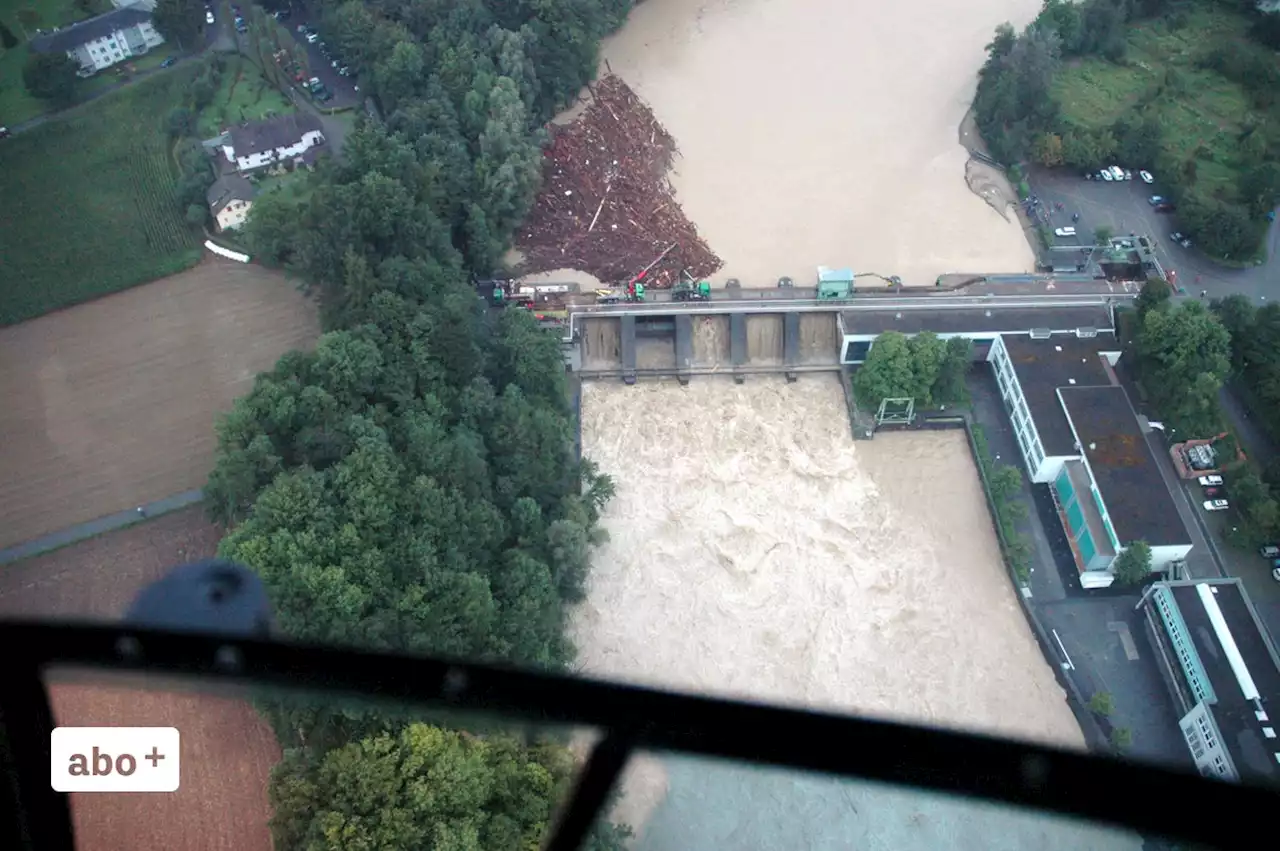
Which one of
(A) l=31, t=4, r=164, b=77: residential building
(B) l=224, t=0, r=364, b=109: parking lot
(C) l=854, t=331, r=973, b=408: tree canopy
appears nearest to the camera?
(C) l=854, t=331, r=973, b=408: tree canopy

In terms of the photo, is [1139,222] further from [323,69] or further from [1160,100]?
[323,69]

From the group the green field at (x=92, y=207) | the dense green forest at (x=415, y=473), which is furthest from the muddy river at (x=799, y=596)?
the green field at (x=92, y=207)

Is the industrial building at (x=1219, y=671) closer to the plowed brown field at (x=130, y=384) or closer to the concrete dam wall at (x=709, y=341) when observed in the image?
the concrete dam wall at (x=709, y=341)

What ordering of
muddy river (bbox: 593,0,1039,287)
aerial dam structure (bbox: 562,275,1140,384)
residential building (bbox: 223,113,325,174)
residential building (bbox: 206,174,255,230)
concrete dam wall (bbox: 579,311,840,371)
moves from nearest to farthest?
aerial dam structure (bbox: 562,275,1140,384) < concrete dam wall (bbox: 579,311,840,371) < residential building (bbox: 206,174,255,230) < muddy river (bbox: 593,0,1039,287) < residential building (bbox: 223,113,325,174)

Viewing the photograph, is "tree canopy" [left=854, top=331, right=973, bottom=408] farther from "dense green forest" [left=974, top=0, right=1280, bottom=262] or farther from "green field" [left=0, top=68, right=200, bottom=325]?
"green field" [left=0, top=68, right=200, bottom=325]

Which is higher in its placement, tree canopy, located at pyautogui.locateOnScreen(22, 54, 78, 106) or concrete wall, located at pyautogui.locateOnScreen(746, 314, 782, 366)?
tree canopy, located at pyautogui.locateOnScreen(22, 54, 78, 106)

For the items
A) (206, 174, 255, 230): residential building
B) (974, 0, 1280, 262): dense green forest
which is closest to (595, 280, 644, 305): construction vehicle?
(206, 174, 255, 230): residential building

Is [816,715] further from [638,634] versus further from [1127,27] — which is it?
[1127,27]
